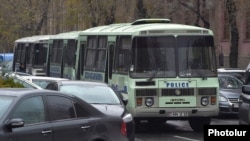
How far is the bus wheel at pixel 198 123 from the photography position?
62.9ft

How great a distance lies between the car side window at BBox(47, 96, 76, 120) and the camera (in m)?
10.7

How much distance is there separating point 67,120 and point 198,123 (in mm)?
9010

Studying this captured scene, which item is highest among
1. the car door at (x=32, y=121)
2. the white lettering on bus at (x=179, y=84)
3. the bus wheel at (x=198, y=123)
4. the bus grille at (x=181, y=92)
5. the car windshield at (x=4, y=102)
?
the car windshield at (x=4, y=102)

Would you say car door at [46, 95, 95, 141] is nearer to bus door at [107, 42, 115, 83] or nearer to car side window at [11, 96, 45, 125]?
car side window at [11, 96, 45, 125]

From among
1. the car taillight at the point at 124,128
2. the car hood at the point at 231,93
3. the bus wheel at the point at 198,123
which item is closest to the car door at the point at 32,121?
the car taillight at the point at 124,128

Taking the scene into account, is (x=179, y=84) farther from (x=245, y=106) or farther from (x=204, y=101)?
(x=245, y=106)

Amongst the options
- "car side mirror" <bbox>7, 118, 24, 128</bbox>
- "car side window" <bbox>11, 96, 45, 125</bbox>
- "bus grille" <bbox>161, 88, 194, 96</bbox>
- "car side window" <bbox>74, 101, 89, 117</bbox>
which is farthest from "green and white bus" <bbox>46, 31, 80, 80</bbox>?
"car side mirror" <bbox>7, 118, 24, 128</bbox>

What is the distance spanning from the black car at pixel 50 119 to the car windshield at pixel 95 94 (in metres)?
3.31

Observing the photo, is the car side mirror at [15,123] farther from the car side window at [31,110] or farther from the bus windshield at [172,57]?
the bus windshield at [172,57]

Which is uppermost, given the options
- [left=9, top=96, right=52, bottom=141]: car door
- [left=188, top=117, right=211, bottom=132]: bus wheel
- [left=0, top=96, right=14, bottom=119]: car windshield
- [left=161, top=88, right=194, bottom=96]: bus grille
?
[left=0, top=96, right=14, bottom=119]: car windshield

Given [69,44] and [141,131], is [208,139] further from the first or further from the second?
[69,44]

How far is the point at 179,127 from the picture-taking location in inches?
822

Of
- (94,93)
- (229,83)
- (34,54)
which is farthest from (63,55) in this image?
(94,93)

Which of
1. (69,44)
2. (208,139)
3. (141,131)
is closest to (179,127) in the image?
(141,131)
